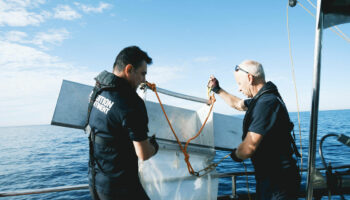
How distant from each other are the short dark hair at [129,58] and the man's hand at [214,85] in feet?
4.74

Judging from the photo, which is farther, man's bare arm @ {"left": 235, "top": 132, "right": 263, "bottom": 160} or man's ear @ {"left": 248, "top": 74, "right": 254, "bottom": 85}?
man's ear @ {"left": 248, "top": 74, "right": 254, "bottom": 85}

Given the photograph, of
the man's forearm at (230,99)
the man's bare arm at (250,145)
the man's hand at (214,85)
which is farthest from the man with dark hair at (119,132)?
the man's forearm at (230,99)

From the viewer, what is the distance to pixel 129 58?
1.92 m

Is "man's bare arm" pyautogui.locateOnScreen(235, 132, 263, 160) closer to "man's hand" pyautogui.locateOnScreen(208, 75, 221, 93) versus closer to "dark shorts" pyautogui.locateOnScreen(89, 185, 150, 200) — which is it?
"dark shorts" pyautogui.locateOnScreen(89, 185, 150, 200)

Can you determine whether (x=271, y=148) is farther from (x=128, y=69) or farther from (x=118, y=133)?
(x=128, y=69)

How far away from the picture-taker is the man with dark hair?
1.69 m

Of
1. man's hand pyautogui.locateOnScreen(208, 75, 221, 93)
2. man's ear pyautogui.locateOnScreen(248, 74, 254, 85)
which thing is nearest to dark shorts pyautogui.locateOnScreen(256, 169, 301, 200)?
man's ear pyautogui.locateOnScreen(248, 74, 254, 85)

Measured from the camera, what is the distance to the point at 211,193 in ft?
8.36

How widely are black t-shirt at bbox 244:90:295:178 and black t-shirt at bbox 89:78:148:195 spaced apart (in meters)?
1.11

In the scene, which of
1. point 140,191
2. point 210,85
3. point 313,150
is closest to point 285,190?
point 313,150

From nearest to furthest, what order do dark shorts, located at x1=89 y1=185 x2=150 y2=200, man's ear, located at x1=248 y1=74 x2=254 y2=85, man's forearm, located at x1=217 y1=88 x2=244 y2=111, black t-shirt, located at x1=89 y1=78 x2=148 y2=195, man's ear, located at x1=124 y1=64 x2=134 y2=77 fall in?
black t-shirt, located at x1=89 y1=78 x2=148 y2=195, dark shorts, located at x1=89 y1=185 x2=150 y2=200, man's ear, located at x1=124 y1=64 x2=134 y2=77, man's ear, located at x1=248 y1=74 x2=254 y2=85, man's forearm, located at x1=217 y1=88 x2=244 y2=111

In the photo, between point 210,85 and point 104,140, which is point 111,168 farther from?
point 210,85

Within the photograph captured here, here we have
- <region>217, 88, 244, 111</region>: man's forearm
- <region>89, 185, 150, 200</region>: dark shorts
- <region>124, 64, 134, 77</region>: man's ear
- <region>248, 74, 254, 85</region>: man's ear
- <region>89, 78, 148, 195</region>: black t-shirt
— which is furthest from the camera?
<region>217, 88, 244, 111</region>: man's forearm

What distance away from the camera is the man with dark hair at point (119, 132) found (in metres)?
1.69
